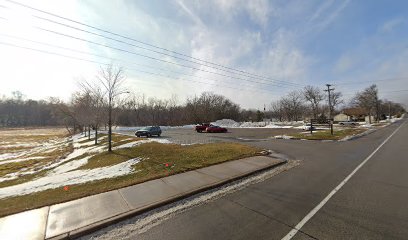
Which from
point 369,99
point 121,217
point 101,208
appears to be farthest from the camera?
point 369,99

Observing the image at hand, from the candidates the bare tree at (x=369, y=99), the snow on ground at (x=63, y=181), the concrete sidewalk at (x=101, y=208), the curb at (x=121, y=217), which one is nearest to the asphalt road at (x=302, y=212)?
the curb at (x=121, y=217)

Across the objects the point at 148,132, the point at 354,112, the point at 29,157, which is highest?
the point at 354,112

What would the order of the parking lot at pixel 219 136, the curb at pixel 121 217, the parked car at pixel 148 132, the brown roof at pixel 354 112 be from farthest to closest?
the brown roof at pixel 354 112
the parked car at pixel 148 132
the parking lot at pixel 219 136
the curb at pixel 121 217

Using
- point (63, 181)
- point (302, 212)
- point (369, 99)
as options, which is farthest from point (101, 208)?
point (369, 99)

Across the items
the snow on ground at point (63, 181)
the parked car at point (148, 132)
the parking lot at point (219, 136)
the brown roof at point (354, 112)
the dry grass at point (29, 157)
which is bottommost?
the dry grass at point (29, 157)

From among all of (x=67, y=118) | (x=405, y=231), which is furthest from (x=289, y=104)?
(x=405, y=231)

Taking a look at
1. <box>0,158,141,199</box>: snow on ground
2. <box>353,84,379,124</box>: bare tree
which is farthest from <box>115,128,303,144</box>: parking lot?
<box>353,84,379,124</box>: bare tree

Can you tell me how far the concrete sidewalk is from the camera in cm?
447

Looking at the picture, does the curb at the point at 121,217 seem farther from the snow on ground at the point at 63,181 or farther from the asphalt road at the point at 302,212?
the snow on ground at the point at 63,181

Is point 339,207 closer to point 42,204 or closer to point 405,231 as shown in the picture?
point 405,231

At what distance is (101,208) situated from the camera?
17.9 ft

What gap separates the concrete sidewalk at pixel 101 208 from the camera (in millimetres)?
4469

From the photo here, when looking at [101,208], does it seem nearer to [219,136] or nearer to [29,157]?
[29,157]

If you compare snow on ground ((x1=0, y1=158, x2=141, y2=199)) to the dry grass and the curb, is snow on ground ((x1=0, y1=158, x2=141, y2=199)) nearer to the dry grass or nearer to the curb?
the dry grass
